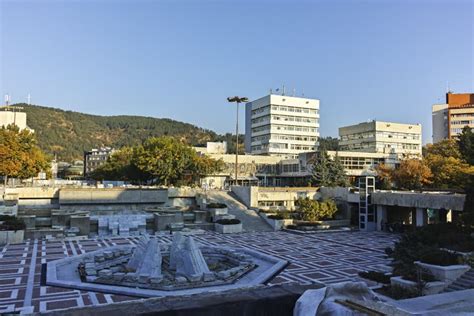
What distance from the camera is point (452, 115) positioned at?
8844 cm

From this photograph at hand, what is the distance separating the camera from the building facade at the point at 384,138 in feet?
244

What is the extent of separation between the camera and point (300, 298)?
4.32 m

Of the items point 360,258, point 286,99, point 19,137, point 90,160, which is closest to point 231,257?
point 360,258

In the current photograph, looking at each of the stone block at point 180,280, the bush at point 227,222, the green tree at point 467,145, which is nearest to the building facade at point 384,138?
the green tree at point 467,145

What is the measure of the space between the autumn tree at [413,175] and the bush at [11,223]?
3250cm

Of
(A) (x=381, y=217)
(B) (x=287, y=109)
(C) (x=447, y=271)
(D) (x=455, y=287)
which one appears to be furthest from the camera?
(B) (x=287, y=109)

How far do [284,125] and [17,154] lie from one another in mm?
49888

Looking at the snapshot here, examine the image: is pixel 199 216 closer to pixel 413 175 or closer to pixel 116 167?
pixel 413 175

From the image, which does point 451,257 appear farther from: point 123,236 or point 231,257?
point 123,236

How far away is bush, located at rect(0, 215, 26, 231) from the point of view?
22.6 m

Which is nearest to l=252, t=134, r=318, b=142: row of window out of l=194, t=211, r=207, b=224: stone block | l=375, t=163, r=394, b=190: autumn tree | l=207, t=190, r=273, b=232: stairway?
l=375, t=163, r=394, b=190: autumn tree

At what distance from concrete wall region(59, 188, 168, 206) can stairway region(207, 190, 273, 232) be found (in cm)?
443

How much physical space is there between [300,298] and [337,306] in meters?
0.41

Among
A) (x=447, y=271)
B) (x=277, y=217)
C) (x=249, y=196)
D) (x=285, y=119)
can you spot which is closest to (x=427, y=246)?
(x=447, y=271)
